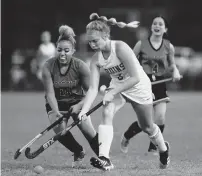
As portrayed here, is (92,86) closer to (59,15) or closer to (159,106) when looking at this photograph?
(159,106)

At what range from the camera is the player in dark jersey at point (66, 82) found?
6059mm

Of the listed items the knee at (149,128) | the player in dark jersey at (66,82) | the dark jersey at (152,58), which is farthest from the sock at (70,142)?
the dark jersey at (152,58)

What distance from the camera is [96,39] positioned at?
220 inches

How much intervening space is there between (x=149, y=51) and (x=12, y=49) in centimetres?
1794

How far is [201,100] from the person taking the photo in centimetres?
1509

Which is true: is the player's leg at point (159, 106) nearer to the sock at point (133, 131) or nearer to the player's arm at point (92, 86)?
the sock at point (133, 131)

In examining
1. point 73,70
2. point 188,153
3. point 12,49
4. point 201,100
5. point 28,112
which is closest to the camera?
point 73,70

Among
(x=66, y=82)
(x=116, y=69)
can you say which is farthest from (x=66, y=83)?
(x=116, y=69)

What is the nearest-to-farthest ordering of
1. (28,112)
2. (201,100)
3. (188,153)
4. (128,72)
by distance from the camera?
(128,72)
(188,153)
(28,112)
(201,100)

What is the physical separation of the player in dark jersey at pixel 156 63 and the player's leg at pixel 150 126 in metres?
1.11

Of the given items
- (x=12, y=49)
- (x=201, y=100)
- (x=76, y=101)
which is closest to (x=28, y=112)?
(x=201, y=100)

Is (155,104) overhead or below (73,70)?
below

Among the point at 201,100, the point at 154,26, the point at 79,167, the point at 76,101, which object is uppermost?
the point at 154,26

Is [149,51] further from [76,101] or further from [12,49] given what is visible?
[12,49]
